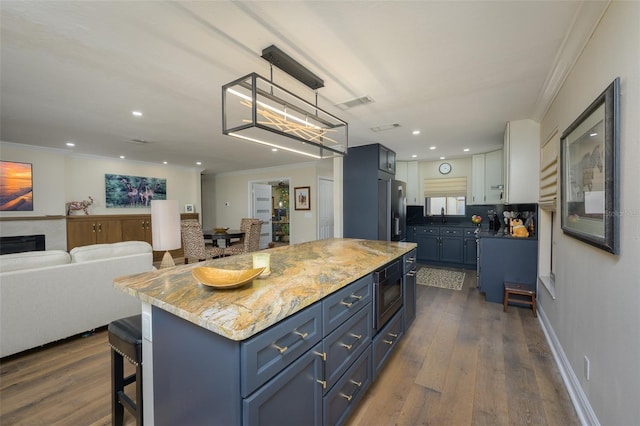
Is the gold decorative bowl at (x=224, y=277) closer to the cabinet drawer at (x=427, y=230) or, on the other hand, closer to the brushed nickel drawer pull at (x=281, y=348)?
the brushed nickel drawer pull at (x=281, y=348)

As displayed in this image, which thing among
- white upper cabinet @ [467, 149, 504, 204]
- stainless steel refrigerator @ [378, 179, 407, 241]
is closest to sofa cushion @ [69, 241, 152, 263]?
stainless steel refrigerator @ [378, 179, 407, 241]

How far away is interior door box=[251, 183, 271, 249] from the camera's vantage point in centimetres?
776

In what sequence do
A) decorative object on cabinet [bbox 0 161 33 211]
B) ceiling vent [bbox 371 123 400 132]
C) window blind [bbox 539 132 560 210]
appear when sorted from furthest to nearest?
1. decorative object on cabinet [bbox 0 161 33 211]
2. ceiling vent [bbox 371 123 400 132]
3. window blind [bbox 539 132 560 210]

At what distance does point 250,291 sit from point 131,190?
249 inches

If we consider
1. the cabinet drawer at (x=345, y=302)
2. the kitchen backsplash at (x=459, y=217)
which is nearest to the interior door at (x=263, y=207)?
the kitchen backsplash at (x=459, y=217)

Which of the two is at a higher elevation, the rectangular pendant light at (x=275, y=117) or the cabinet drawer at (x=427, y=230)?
the rectangular pendant light at (x=275, y=117)

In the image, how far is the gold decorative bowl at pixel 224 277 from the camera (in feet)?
4.06

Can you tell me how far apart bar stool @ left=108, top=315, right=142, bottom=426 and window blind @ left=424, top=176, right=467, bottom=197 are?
19.5 feet

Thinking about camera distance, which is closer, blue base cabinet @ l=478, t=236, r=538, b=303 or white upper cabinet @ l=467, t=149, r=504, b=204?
blue base cabinet @ l=478, t=236, r=538, b=303

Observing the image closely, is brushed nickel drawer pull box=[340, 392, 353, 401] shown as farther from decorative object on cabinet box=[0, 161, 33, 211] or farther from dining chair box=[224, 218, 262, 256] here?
decorative object on cabinet box=[0, 161, 33, 211]

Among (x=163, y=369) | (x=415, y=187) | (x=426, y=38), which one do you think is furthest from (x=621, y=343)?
(x=415, y=187)

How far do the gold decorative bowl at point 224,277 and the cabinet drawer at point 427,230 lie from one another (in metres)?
5.06

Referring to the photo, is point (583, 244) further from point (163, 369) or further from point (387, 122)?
point (163, 369)

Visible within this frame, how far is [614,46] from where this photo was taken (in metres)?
1.31
